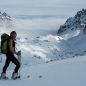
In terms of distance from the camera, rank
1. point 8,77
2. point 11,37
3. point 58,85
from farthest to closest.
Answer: point 8,77, point 11,37, point 58,85

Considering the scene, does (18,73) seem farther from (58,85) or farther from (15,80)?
(58,85)

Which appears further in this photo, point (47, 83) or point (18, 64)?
point (18, 64)

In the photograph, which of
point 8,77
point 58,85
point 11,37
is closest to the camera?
point 58,85

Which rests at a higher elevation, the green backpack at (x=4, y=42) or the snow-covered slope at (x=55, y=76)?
the green backpack at (x=4, y=42)

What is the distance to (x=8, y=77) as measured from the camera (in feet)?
67.3

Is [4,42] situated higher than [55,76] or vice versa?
[4,42]

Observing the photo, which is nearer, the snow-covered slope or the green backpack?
the snow-covered slope

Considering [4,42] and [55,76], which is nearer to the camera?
[4,42]

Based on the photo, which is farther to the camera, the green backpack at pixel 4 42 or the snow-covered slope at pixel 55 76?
the green backpack at pixel 4 42

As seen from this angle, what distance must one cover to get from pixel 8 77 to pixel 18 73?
0.82m

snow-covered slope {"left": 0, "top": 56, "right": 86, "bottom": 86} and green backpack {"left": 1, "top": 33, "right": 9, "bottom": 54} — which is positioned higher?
green backpack {"left": 1, "top": 33, "right": 9, "bottom": 54}

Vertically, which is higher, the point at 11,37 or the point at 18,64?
the point at 11,37

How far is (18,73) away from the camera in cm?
2120

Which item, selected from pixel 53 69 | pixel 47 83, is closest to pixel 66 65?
pixel 53 69
